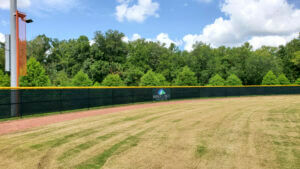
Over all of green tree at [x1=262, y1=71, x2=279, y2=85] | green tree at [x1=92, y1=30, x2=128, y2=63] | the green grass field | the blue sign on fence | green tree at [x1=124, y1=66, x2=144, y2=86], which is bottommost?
the green grass field

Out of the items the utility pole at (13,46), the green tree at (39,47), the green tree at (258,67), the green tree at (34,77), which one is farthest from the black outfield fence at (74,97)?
the green tree at (39,47)

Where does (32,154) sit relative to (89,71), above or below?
below

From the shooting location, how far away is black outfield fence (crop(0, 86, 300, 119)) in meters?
12.9

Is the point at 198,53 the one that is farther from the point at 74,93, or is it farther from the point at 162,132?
the point at 162,132

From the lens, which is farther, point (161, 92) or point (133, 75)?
point (133, 75)

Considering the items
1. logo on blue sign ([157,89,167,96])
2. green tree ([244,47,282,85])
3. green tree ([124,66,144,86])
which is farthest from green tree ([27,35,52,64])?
green tree ([244,47,282,85])

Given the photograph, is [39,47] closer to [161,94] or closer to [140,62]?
[140,62]

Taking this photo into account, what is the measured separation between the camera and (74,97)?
55.9ft

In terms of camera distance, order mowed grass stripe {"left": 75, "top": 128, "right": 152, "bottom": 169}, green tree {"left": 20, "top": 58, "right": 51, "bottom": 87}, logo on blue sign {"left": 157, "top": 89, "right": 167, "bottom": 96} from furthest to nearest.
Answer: green tree {"left": 20, "top": 58, "right": 51, "bottom": 87} → logo on blue sign {"left": 157, "top": 89, "right": 167, "bottom": 96} → mowed grass stripe {"left": 75, "top": 128, "right": 152, "bottom": 169}

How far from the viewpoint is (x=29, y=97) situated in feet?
45.6

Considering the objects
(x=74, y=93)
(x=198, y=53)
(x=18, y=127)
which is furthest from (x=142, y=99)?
(x=198, y=53)

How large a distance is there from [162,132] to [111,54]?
53.3 m

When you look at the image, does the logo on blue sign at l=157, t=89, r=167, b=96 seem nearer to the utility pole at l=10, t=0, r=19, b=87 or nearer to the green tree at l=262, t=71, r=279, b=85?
the utility pole at l=10, t=0, r=19, b=87

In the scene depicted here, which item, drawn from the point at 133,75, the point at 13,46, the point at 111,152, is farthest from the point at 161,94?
the point at 133,75
